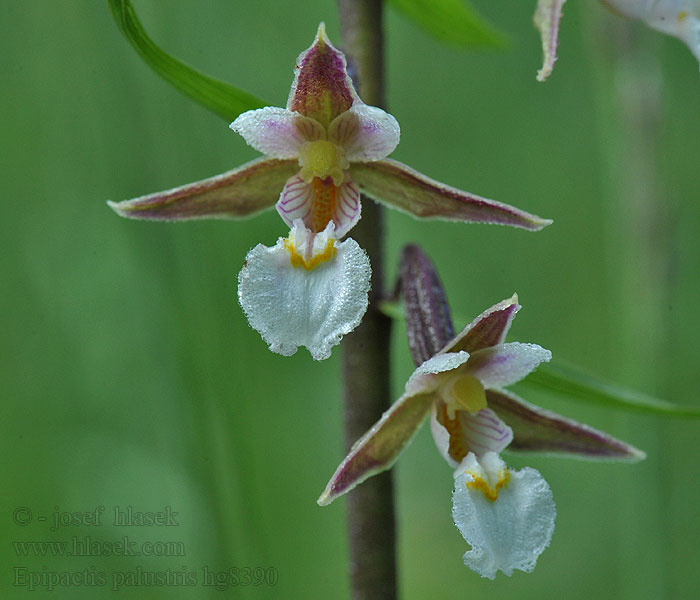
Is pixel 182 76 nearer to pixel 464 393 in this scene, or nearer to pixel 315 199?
pixel 315 199

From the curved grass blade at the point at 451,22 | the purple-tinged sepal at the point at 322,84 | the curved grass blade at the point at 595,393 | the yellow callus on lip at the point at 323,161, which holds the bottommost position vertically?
the curved grass blade at the point at 595,393

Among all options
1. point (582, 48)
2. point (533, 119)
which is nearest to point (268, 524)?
point (533, 119)

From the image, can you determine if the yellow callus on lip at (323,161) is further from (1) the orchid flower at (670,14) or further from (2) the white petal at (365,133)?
(1) the orchid flower at (670,14)

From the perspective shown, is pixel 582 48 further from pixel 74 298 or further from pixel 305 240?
pixel 305 240

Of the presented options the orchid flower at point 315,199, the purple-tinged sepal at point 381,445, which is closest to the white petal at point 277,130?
the orchid flower at point 315,199

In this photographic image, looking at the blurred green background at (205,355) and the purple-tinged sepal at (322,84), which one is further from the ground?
the purple-tinged sepal at (322,84)

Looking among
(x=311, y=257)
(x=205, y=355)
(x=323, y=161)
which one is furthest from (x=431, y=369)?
(x=205, y=355)
